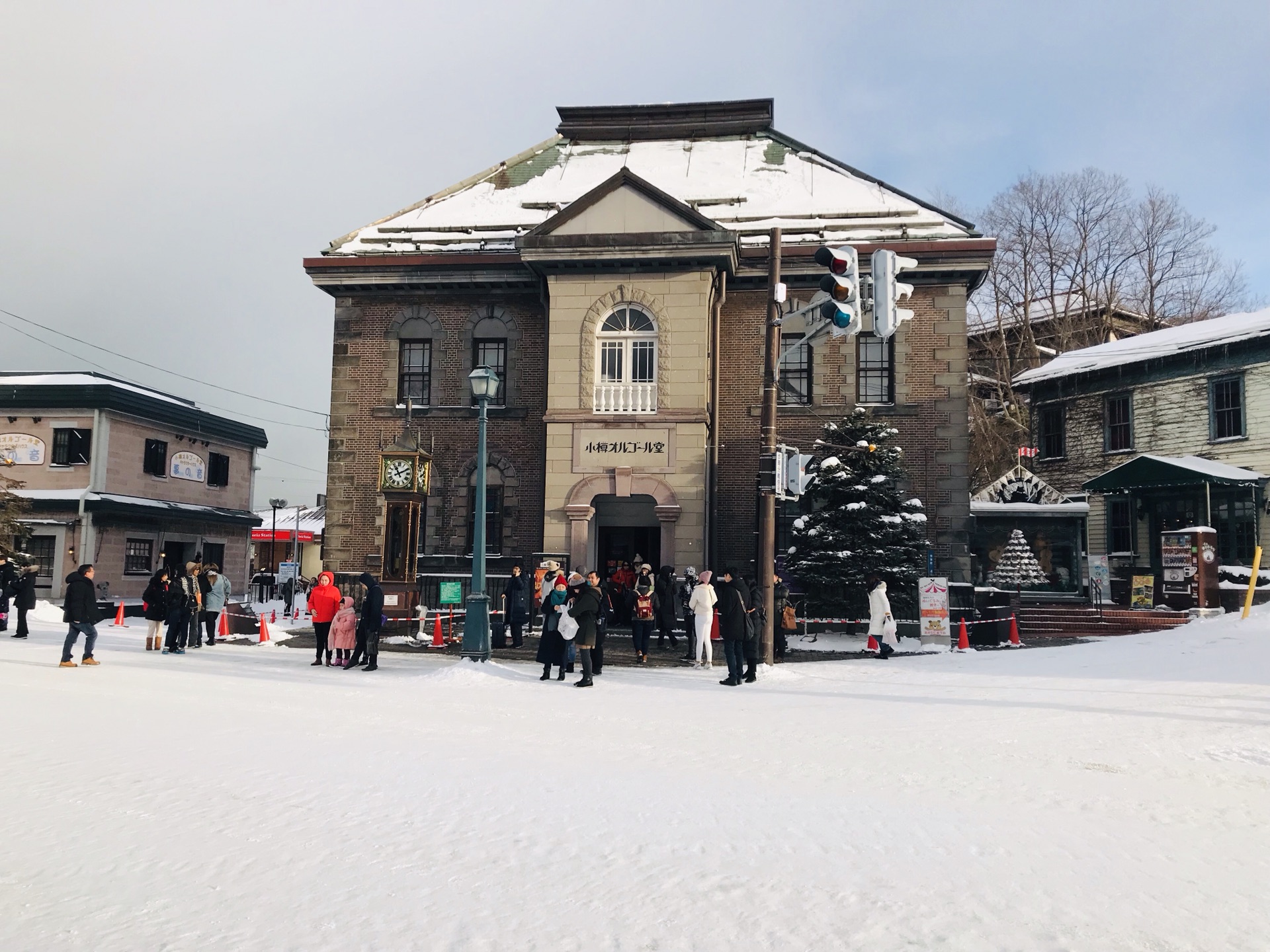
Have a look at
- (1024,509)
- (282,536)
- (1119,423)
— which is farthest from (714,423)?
(282,536)

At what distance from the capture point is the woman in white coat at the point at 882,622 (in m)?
17.8

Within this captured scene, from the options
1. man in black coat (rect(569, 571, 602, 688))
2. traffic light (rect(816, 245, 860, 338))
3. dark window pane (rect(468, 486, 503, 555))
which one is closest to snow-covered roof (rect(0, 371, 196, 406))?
dark window pane (rect(468, 486, 503, 555))

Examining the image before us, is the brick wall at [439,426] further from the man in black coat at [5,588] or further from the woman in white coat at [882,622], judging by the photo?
the woman in white coat at [882,622]

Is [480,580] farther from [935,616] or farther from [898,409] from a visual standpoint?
[898,409]

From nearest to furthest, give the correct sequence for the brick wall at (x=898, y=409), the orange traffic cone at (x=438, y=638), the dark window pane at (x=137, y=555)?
the orange traffic cone at (x=438, y=638), the brick wall at (x=898, y=409), the dark window pane at (x=137, y=555)

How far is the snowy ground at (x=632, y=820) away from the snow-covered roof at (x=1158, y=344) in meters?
19.4

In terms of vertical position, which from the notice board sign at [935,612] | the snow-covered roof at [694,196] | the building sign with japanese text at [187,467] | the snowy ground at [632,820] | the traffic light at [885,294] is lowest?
the snowy ground at [632,820]

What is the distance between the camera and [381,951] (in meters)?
4.21

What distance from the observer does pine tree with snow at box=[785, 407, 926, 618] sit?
20562 mm

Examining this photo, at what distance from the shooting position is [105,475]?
3616 cm

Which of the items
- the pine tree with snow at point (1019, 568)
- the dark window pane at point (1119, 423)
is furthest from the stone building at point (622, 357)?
the dark window pane at point (1119, 423)

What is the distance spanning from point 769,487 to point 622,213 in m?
10.3

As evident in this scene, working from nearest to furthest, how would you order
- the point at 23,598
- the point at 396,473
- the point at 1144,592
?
the point at 23,598
the point at 396,473
the point at 1144,592

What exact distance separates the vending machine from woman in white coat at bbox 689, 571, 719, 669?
11003mm
